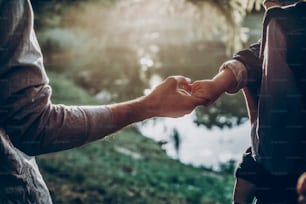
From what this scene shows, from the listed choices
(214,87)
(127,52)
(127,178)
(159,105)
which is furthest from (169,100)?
(127,52)

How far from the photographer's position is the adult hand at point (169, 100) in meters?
0.98

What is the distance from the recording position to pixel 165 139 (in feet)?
14.7

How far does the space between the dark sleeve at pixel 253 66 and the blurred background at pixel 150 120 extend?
0.74 meters

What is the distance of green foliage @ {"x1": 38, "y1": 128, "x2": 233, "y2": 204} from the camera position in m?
3.00

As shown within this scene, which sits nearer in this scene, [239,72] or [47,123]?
[47,123]

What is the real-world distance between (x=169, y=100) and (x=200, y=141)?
11.3ft

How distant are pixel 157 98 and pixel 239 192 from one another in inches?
11.7

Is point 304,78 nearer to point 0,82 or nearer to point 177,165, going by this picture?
point 0,82

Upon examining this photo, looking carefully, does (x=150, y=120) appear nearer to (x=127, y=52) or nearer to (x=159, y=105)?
(x=127, y=52)

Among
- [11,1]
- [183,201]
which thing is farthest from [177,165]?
[11,1]

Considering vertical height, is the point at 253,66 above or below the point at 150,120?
above

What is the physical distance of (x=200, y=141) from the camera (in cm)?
438

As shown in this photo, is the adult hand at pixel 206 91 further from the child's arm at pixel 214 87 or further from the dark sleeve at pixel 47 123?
the dark sleeve at pixel 47 123

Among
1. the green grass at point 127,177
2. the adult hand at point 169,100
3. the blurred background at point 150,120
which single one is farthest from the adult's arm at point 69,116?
the green grass at point 127,177
